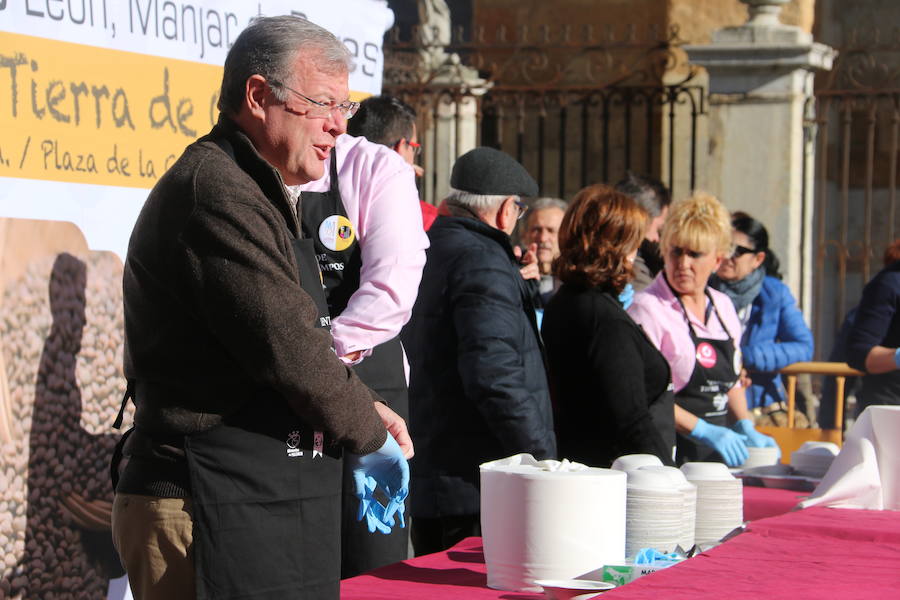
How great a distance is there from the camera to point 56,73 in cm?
355

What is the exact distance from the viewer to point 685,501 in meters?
2.83

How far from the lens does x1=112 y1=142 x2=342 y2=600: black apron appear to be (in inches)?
88.5

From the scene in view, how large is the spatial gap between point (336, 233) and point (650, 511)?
3.43 feet

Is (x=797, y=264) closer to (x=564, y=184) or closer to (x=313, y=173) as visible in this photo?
(x=564, y=184)

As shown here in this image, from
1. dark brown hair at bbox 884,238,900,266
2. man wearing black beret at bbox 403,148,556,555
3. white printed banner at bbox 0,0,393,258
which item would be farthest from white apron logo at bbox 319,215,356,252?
dark brown hair at bbox 884,238,900,266

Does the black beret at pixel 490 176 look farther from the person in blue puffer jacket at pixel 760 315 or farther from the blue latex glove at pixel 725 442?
the person in blue puffer jacket at pixel 760 315

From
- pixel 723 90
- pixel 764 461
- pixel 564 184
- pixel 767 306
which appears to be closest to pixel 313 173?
pixel 764 461

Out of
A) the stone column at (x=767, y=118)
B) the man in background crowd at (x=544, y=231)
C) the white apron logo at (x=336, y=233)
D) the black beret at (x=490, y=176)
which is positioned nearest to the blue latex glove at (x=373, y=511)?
the white apron logo at (x=336, y=233)

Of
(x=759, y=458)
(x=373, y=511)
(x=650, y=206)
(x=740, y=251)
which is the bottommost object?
(x=759, y=458)

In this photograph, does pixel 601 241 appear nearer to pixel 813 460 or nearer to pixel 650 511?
pixel 813 460

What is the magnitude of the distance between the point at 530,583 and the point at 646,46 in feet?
25.6

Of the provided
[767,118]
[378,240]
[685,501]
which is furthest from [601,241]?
[767,118]

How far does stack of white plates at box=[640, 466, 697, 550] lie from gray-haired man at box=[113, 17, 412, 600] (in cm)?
68

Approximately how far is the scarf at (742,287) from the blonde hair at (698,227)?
6.18ft
